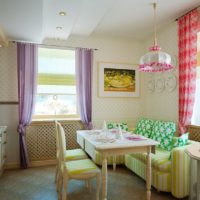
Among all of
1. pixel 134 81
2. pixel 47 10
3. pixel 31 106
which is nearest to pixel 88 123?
pixel 31 106

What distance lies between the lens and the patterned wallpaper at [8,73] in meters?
3.67

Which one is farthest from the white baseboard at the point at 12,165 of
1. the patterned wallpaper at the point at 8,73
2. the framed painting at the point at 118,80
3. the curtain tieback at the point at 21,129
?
the framed painting at the point at 118,80

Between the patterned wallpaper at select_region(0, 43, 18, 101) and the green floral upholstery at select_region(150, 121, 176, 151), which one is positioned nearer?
the green floral upholstery at select_region(150, 121, 176, 151)

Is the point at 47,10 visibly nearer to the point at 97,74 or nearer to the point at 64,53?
the point at 64,53

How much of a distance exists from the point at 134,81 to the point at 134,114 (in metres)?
0.78

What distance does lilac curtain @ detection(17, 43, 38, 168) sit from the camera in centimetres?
360

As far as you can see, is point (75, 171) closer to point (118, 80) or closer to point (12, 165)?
point (12, 165)

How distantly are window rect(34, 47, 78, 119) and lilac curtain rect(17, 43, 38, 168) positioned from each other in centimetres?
24

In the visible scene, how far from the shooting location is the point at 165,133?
3.25m

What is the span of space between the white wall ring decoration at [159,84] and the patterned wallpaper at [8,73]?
2.89 metres

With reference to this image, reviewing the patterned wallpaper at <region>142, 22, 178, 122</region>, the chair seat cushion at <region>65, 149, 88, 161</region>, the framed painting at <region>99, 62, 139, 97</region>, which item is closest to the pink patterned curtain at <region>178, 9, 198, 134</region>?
the patterned wallpaper at <region>142, 22, 178, 122</region>

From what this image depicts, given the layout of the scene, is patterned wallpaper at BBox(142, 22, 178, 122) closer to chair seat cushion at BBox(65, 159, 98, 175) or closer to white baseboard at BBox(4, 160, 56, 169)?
chair seat cushion at BBox(65, 159, 98, 175)

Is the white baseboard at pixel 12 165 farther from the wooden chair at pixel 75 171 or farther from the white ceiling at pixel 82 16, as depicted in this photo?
the white ceiling at pixel 82 16

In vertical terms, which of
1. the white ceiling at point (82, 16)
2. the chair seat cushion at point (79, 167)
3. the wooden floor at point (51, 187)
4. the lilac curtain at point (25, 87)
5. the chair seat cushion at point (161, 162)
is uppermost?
the white ceiling at point (82, 16)
